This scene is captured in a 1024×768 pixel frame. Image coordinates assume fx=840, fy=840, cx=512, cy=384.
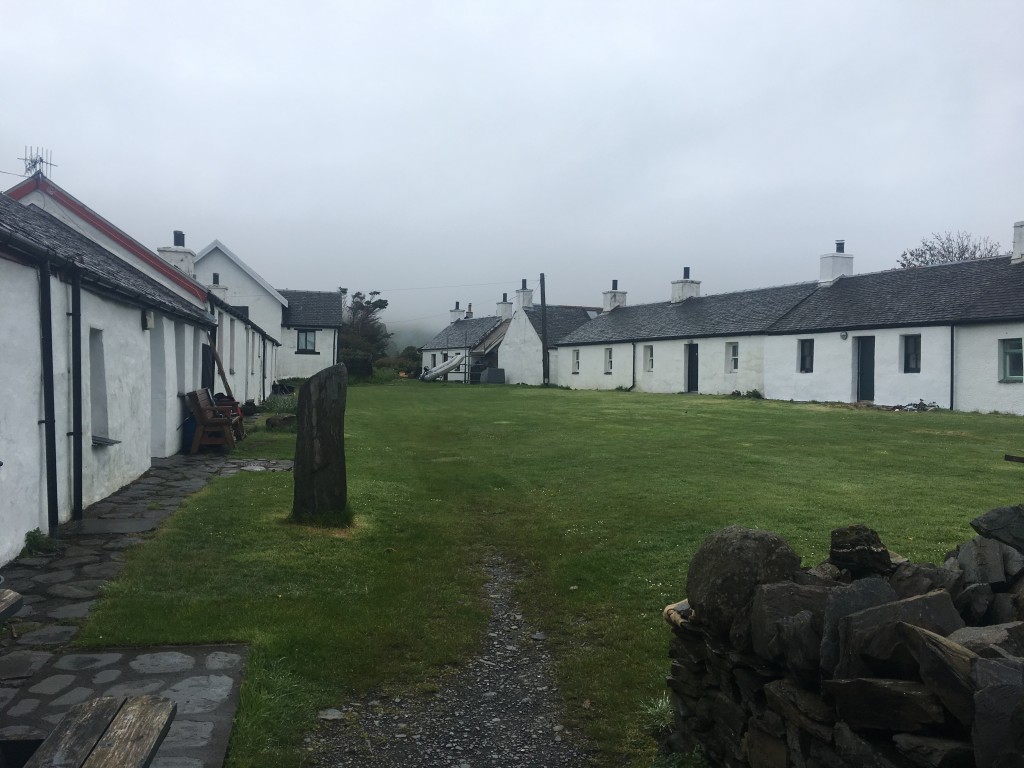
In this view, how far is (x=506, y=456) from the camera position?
15.8 meters

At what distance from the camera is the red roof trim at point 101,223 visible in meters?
18.3

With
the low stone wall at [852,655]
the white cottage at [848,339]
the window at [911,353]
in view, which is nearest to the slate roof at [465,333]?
the white cottage at [848,339]

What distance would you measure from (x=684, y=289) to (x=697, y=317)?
4378mm

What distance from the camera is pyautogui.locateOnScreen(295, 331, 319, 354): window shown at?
50031 millimetres

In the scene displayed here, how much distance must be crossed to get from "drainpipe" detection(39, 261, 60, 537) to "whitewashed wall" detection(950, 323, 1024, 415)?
24.8 m

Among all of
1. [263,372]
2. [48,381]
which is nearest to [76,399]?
[48,381]

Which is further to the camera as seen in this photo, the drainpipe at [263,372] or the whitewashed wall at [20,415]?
Result: the drainpipe at [263,372]

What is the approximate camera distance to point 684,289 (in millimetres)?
43500

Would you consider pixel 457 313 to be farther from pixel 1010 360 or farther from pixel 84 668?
pixel 84 668

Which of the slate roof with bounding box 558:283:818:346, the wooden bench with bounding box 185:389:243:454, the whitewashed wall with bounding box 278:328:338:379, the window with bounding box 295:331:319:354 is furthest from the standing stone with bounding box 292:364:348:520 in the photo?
the window with bounding box 295:331:319:354

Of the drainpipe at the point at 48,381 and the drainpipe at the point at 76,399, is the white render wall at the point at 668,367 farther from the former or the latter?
the drainpipe at the point at 48,381

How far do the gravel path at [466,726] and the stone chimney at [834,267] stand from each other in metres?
32.0

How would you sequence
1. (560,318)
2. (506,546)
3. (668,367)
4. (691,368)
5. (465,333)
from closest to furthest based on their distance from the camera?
(506,546), (691,368), (668,367), (560,318), (465,333)

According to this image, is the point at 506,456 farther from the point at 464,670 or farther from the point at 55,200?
the point at 55,200
